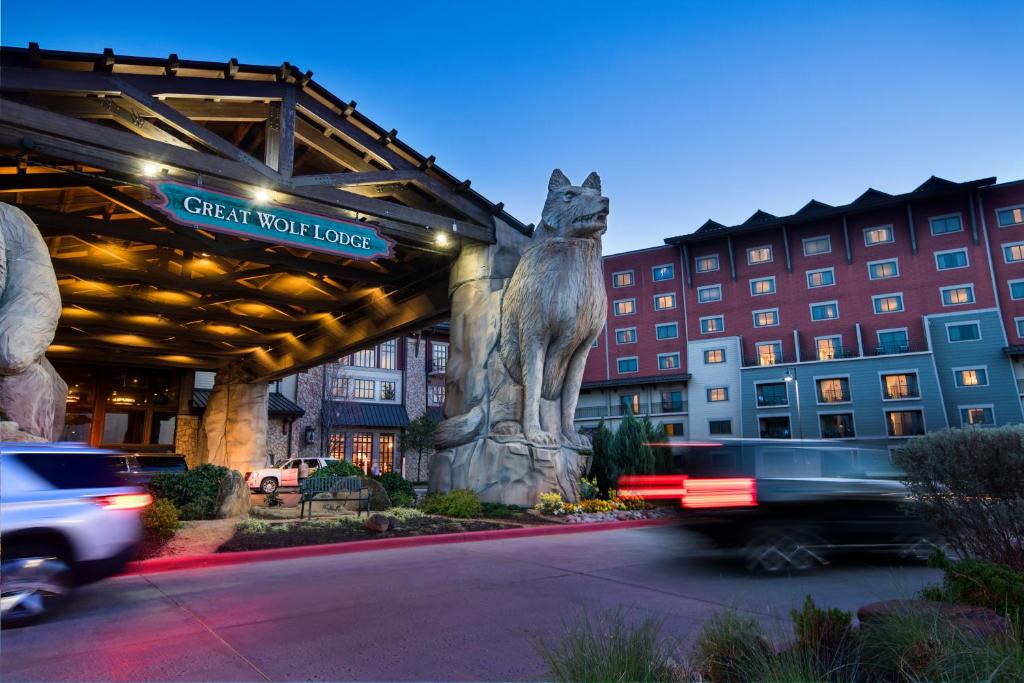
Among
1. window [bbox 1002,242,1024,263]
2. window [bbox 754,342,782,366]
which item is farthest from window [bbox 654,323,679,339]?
window [bbox 1002,242,1024,263]

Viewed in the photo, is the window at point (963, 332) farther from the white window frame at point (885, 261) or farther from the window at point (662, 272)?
the window at point (662, 272)

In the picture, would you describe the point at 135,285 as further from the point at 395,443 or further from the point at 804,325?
the point at 804,325

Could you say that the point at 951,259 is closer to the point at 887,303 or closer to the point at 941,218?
the point at 941,218

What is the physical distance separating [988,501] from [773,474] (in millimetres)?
2461

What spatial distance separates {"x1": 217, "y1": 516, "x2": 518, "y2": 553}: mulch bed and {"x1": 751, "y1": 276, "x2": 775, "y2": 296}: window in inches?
1787

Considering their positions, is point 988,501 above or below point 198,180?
below

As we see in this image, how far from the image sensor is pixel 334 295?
20.7 metres

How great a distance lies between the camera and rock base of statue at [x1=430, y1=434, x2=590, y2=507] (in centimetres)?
1409

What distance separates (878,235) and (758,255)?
883 centimetres

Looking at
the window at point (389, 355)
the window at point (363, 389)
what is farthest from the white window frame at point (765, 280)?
the window at point (363, 389)

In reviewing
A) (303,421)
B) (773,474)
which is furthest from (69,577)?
(303,421)

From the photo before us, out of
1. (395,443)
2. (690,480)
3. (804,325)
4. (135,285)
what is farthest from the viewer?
(804,325)

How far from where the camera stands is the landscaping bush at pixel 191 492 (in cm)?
1141

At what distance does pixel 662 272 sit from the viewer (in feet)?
185
